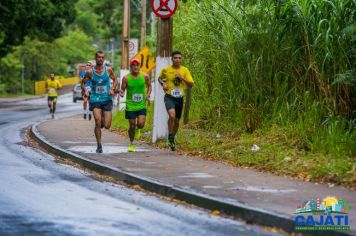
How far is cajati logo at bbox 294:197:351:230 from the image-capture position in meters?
8.19

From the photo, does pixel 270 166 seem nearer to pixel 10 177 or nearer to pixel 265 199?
pixel 265 199

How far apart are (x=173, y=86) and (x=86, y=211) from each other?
24.3ft

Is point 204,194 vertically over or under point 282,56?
under

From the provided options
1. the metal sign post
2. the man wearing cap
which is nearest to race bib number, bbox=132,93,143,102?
the man wearing cap

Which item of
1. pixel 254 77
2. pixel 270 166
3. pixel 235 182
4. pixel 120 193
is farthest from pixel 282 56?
pixel 120 193

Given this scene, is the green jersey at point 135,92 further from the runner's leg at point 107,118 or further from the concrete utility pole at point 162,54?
the concrete utility pole at point 162,54

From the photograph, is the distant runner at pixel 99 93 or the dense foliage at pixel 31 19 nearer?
the distant runner at pixel 99 93

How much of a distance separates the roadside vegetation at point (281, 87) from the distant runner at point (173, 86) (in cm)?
64

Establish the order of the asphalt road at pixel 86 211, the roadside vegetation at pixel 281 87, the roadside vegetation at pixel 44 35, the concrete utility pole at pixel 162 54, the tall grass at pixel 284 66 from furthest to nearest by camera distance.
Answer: the roadside vegetation at pixel 44 35, the concrete utility pole at pixel 162 54, the tall grass at pixel 284 66, the roadside vegetation at pixel 281 87, the asphalt road at pixel 86 211

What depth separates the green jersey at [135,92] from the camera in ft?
53.0

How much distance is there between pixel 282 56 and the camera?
16062 mm

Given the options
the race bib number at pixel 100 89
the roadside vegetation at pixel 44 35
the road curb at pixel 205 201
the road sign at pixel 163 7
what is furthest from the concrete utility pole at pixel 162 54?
the roadside vegetation at pixel 44 35

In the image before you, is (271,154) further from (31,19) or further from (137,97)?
(31,19)

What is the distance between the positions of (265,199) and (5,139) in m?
12.2
